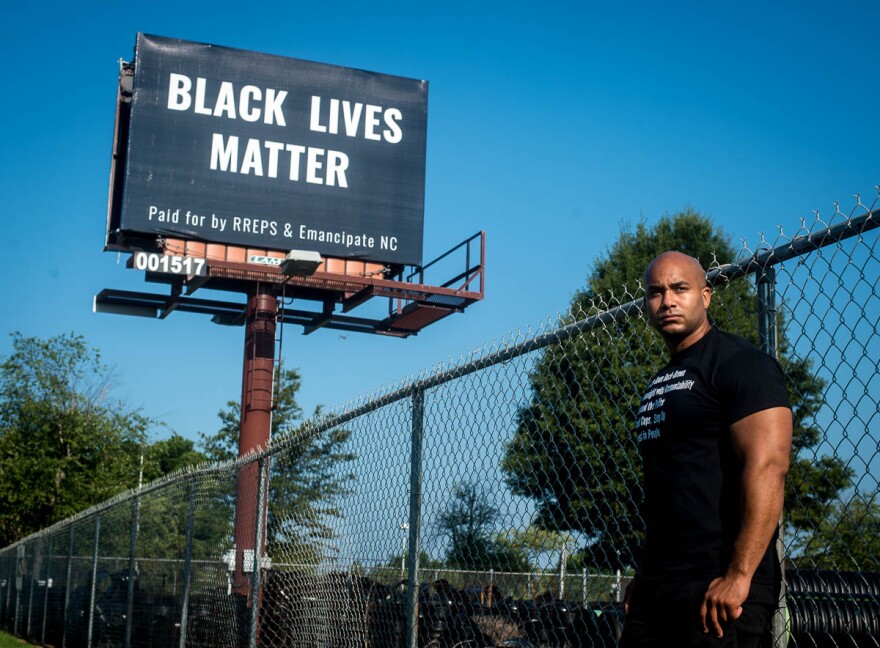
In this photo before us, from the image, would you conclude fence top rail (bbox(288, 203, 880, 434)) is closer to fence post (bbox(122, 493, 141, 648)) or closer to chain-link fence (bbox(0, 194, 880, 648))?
chain-link fence (bbox(0, 194, 880, 648))

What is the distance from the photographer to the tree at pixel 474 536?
14.6 feet

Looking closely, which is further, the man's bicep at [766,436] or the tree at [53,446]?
the tree at [53,446]

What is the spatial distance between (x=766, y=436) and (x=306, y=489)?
4.65m

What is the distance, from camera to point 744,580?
2.54 meters

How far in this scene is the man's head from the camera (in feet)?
9.75

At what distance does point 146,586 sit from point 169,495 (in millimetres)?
1250

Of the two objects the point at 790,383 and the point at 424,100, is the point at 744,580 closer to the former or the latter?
the point at 790,383

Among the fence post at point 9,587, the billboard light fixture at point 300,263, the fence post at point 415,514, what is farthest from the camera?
the fence post at point 9,587

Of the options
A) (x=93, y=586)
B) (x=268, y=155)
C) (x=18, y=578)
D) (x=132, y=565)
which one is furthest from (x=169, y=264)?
(x=132, y=565)

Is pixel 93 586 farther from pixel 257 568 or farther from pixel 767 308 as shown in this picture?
pixel 767 308

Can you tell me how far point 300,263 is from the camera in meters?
17.3

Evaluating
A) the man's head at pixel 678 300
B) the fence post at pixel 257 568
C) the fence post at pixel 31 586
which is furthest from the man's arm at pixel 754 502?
the fence post at pixel 31 586

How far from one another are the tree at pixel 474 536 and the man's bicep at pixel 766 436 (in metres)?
1.92

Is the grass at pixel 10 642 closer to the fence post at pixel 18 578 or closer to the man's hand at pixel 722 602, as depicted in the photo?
the fence post at pixel 18 578
